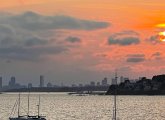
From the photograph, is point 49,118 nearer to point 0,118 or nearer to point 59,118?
point 59,118

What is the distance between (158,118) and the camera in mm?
154500

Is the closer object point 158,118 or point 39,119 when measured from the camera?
point 39,119

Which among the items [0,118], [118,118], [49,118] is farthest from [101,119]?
[0,118]

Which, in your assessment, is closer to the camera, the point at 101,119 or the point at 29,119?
the point at 29,119

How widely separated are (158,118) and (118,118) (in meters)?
11.4

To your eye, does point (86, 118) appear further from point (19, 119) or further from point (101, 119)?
point (19, 119)

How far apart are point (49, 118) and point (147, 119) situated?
28.1 m

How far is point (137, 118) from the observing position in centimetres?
15450

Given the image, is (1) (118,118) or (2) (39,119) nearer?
(2) (39,119)

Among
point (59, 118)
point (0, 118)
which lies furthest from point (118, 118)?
point (0, 118)

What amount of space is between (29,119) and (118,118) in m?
37.6

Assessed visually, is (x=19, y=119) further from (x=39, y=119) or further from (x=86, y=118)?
(x=86, y=118)

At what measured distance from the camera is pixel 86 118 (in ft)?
509

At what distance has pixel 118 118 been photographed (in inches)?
6048
